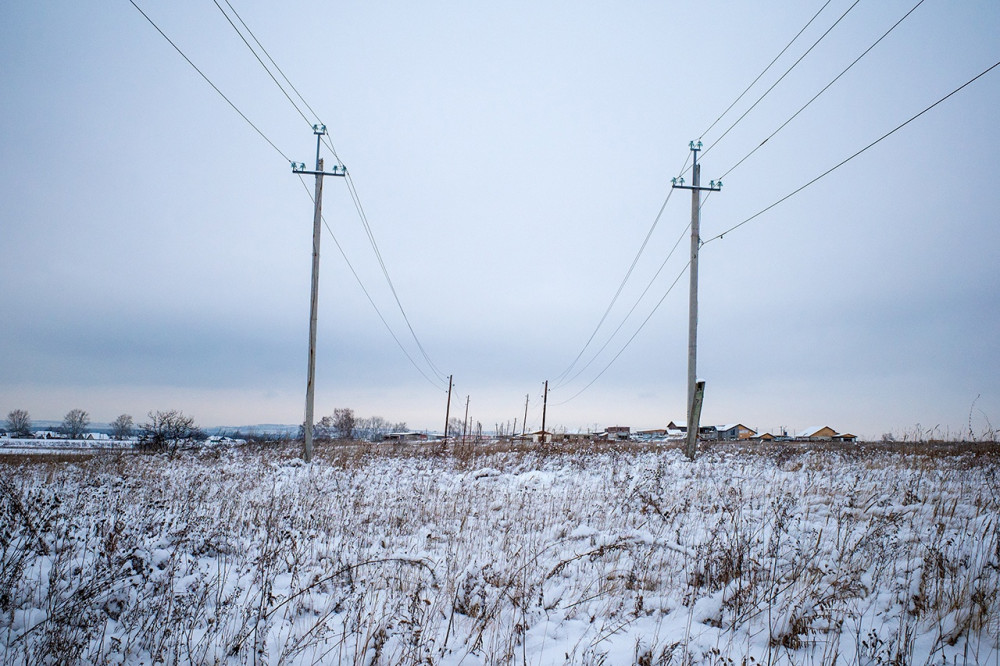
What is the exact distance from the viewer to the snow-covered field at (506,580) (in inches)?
116

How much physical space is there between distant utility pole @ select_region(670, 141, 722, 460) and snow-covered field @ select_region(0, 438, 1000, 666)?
535 cm

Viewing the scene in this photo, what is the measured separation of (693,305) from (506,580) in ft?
38.3

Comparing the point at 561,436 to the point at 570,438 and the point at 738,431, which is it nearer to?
the point at 570,438

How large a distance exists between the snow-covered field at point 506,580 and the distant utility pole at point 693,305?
5.35 m

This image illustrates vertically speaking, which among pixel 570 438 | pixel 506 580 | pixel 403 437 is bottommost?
pixel 403 437

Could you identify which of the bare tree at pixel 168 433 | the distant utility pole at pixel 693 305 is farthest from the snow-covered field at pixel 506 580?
the bare tree at pixel 168 433

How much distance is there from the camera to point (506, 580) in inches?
159

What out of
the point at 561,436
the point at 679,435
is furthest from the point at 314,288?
the point at 679,435

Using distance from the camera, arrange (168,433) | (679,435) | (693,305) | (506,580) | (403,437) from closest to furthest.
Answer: (506,580) → (693,305) → (168,433) → (679,435) → (403,437)

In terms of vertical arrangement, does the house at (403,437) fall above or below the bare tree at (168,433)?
below

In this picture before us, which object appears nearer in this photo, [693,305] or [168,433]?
[693,305]

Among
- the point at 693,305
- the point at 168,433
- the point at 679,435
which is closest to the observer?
the point at 693,305

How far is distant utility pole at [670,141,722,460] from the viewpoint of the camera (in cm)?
1291

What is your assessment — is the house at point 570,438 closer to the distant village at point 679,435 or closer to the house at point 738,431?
the distant village at point 679,435
